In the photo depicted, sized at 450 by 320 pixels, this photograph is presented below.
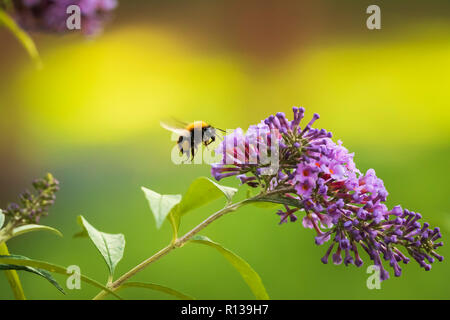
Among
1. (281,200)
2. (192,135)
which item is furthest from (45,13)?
(281,200)

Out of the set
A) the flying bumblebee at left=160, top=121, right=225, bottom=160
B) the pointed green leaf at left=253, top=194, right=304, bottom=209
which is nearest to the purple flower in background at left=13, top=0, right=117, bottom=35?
the flying bumblebee at left=160, top=121, right=225, bottom=160

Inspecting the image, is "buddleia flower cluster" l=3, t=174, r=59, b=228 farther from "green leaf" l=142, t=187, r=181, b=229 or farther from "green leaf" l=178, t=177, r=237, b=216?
Result: "green leaf" l=178, t=177, r=237, b=216

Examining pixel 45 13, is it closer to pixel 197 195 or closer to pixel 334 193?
pixel 197 195

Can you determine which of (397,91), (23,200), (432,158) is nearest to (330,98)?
(397,91)

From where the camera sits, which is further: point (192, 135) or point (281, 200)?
point (192, 135)

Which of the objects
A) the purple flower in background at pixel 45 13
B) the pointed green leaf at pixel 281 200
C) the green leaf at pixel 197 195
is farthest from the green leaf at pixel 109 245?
the purple flower in background at pixel 45 13

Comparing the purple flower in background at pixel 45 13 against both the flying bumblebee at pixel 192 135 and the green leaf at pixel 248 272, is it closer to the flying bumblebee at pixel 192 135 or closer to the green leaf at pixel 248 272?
the flying bumblebee at pixel 192 135

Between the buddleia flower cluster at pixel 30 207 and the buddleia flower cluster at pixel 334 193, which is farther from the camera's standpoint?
the buddleia flower cluster at pixel 334 193
